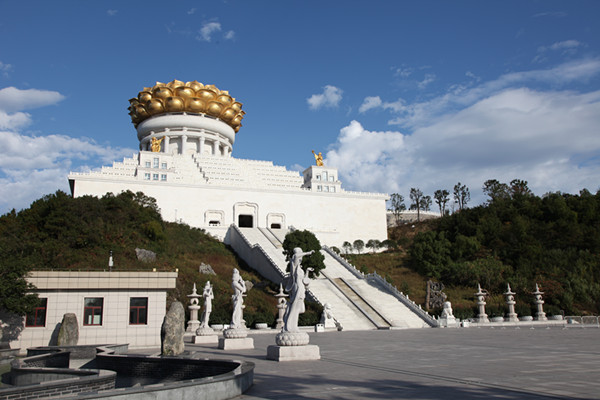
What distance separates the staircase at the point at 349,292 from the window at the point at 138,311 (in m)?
9.91

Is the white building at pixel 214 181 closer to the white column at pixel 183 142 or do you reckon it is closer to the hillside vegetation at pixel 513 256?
the white column at pixel 183 142

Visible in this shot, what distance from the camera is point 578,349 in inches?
429

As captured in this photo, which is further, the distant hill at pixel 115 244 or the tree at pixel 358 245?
the tree at pixel 358 245

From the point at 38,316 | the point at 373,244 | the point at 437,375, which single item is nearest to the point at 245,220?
the point at 373,244

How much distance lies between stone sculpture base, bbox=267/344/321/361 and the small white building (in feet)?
27.2

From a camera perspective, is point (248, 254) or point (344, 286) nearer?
point (344, 286)

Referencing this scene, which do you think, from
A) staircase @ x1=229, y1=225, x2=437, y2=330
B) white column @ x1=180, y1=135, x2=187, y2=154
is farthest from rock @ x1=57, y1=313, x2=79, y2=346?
white column @ x1=180, y1=135, x2=187, y2=154

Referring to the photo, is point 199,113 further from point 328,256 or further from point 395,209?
point 395,209

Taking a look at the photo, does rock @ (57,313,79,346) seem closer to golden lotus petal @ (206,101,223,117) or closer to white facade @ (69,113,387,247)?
white facade @ (69,113,387,247)

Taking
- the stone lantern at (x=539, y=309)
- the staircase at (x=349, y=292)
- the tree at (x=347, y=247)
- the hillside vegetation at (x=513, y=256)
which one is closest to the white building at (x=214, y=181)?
the tree at (x=347, y=247)

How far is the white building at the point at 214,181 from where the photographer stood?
141ft

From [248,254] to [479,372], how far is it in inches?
1175

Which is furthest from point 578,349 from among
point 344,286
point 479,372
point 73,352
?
point 344,286

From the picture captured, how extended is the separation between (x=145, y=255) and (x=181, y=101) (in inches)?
1126
